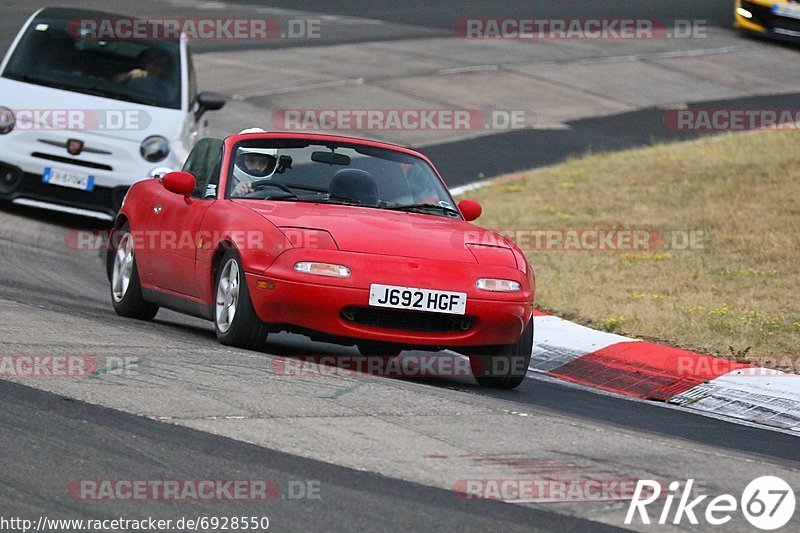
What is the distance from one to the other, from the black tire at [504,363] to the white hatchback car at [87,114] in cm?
540

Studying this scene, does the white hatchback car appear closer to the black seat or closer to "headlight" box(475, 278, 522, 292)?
the black seat

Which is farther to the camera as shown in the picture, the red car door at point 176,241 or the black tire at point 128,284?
the black tire at point 128,284

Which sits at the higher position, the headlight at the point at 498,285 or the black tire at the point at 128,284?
the headlight at the point at 498,285

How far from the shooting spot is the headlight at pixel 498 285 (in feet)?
26.6

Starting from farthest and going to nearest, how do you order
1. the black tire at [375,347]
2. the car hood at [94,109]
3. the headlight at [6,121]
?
the car hood at [94,109]
the headlight at [6,121]
the black tire at [375,347]

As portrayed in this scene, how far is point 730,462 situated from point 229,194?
12.5ft

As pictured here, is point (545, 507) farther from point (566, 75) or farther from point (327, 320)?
point (566, 75)

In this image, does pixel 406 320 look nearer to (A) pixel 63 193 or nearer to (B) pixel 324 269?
(B) pixel 324 269

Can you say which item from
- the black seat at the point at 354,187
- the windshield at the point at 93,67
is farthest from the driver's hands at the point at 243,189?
the windshield at the point at 93,67

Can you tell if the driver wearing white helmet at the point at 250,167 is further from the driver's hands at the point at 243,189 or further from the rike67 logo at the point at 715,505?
the rike67 logo at the point at 715,505

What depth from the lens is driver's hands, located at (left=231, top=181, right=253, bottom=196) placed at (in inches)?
356

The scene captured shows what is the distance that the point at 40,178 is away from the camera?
45.6 feet

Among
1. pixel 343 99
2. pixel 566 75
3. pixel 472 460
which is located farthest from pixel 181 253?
pixel 566 75

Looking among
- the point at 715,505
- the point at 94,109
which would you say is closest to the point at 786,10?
the point at 94,109
